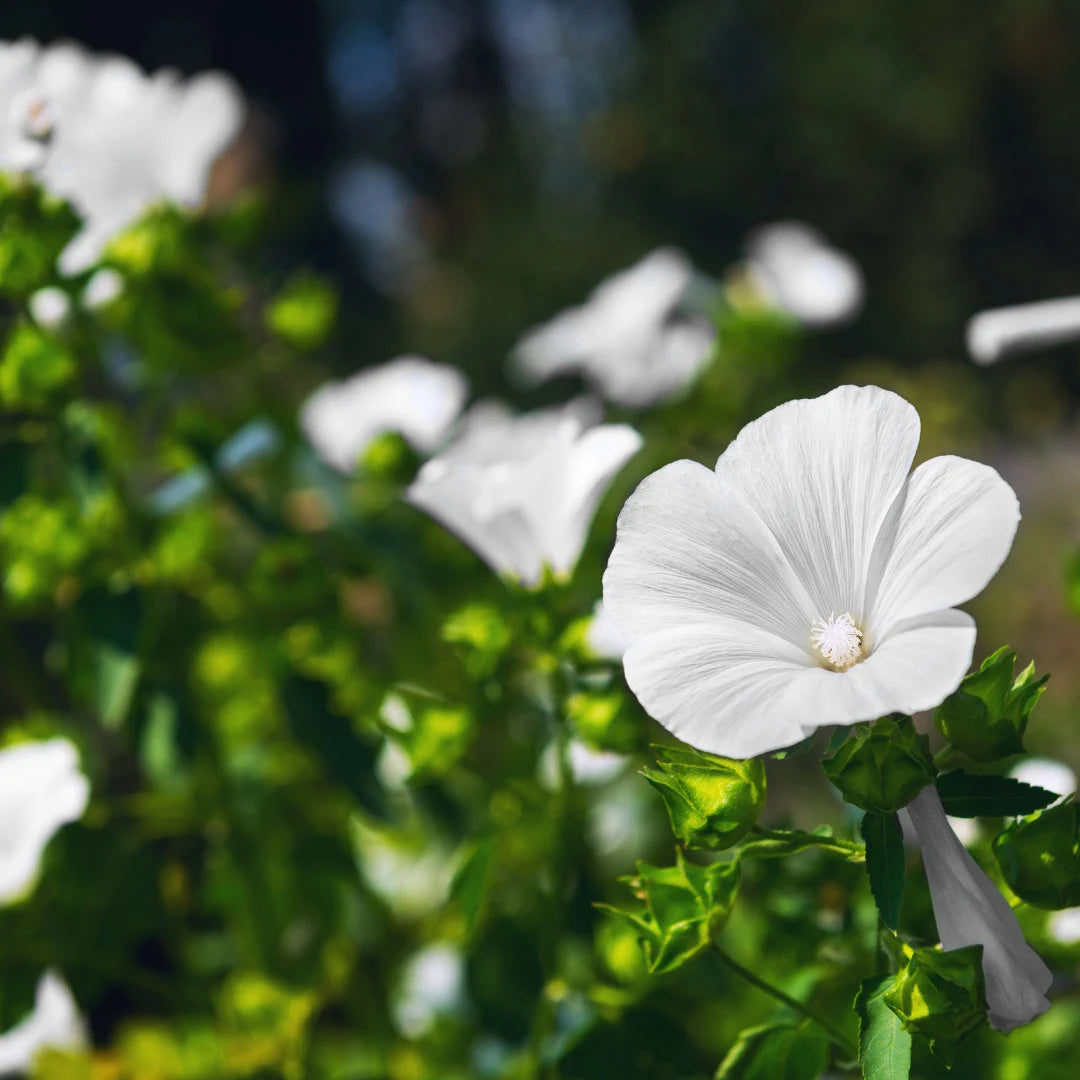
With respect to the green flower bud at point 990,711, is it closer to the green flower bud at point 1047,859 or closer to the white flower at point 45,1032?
the green flower bud at point 1047,859

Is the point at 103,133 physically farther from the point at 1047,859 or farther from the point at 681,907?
the point at 1047,859

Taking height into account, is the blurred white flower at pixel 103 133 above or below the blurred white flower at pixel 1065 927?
above

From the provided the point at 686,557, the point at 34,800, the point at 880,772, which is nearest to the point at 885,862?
the point at 880,772

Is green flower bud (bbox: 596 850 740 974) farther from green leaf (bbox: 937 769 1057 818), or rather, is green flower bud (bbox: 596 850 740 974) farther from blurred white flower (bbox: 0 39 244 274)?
blurred white flower (bbox: 0 39 244 274)

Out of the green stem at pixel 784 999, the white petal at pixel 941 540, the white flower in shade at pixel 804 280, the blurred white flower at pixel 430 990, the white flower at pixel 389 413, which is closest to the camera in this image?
the white petal at pixel 941 540

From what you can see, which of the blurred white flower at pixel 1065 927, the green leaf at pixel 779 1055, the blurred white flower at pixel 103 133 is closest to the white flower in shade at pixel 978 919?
the green leaf at pixel 779 1055

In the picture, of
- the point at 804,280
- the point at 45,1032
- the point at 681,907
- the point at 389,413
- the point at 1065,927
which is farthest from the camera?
the point at 804,280

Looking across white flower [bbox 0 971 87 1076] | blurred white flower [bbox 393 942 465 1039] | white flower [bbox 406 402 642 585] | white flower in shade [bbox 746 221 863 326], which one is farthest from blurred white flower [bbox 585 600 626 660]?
white flower in shade [bbox 746 221 863 326]

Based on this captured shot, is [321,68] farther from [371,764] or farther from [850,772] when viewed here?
[850,772]
